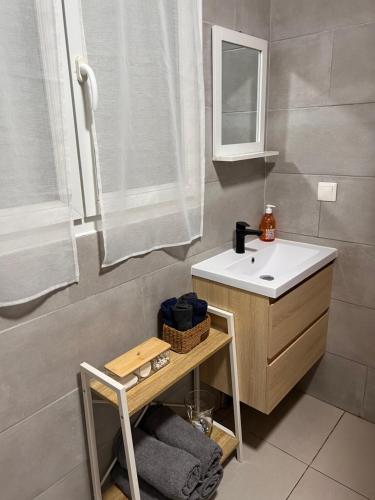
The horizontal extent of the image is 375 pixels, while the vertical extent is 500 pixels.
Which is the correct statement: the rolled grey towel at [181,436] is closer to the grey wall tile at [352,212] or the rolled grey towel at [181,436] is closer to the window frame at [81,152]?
the window frame at [81,152]

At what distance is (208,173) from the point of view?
164 cm

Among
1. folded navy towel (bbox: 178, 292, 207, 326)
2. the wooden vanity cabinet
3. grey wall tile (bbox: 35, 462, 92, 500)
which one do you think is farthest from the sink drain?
grey wall tile (bbox: 35, 462, 92, 500)

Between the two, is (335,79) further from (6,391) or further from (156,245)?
(6,391)


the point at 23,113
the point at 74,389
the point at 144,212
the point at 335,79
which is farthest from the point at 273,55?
the point at 74,389

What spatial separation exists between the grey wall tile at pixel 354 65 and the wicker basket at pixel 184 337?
1151 millimetres

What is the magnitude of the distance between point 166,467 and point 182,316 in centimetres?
51

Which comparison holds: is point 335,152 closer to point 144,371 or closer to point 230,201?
point 230,201

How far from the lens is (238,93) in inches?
67.8

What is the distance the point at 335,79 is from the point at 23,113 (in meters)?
1.33

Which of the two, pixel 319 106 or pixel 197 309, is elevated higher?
pixel 319 106

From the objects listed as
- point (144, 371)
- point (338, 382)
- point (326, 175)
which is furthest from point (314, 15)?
point (338, 382)

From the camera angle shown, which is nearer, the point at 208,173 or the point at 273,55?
the point at 208,173

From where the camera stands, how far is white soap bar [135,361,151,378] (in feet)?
4.17

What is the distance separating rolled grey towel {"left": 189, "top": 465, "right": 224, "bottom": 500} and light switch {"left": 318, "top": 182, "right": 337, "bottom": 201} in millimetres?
1244
